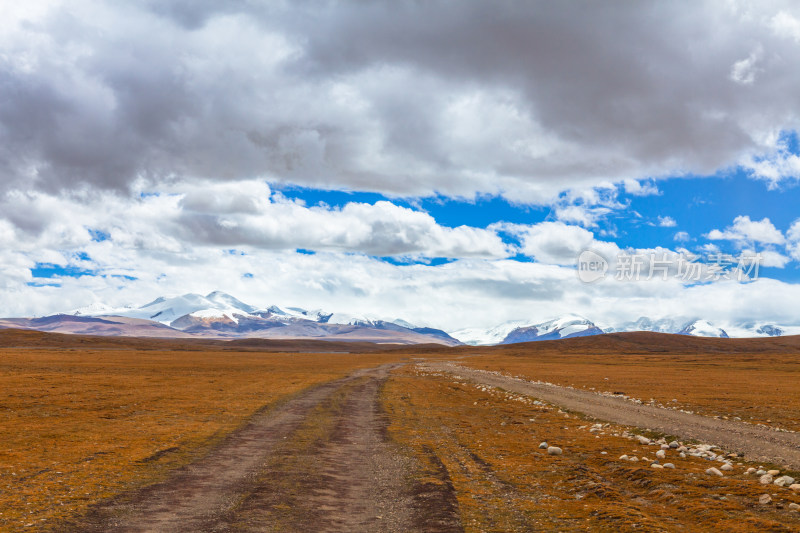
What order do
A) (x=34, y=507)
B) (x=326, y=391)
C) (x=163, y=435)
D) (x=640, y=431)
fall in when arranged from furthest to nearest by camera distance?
(x=326, y=391) → (x=640, y=431) → (x=163, y=435) → (x=34, y=507)

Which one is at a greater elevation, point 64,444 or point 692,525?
point 692,525

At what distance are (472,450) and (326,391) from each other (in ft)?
86.2

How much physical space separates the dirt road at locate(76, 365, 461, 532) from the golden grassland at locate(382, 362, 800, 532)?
3.42 feet

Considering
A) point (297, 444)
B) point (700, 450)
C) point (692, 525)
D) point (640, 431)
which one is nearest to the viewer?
point (692, 525)

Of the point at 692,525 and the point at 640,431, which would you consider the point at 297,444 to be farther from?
the point at 640,431

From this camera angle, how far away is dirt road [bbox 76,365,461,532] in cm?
A: 1015

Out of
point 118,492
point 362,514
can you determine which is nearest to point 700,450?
point 362,514

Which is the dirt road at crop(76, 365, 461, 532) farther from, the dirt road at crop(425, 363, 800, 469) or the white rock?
the dirt road at crop(425, 363, 800, 469)

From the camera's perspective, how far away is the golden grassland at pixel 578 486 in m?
10.4

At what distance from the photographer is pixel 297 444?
19.0 metres

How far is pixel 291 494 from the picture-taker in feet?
40.4

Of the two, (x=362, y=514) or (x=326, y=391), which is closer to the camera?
(x=362, y=514)

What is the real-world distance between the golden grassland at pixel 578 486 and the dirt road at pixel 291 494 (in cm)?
104

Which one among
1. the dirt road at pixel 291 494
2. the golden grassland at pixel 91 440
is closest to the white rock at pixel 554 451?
the dirt road at pixel 291 494
